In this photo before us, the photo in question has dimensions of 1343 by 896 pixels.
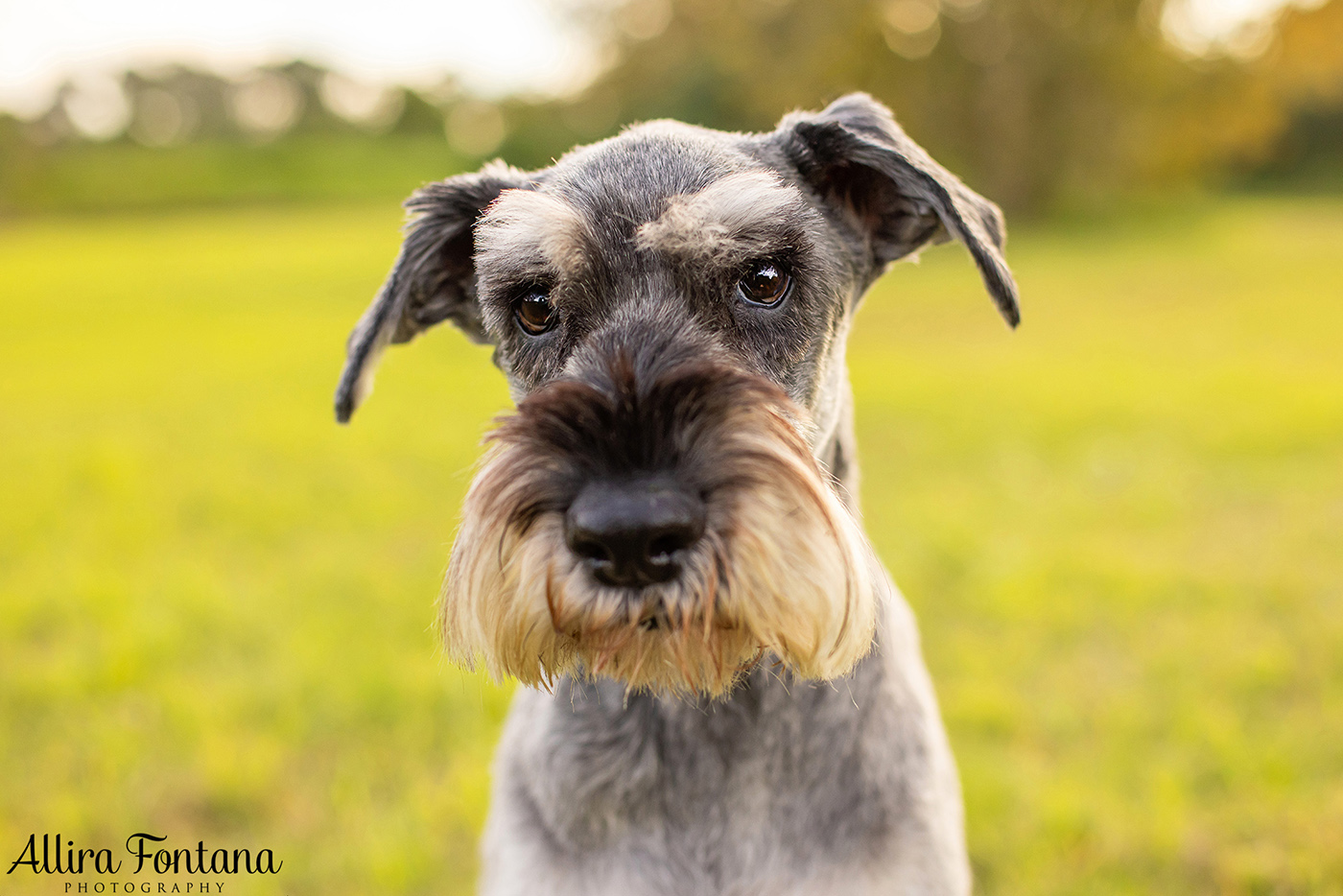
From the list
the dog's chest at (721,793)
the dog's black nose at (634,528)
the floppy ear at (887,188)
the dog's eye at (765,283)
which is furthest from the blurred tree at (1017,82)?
the dog's black nose at (634,528)

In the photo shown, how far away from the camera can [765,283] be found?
7.77 feet

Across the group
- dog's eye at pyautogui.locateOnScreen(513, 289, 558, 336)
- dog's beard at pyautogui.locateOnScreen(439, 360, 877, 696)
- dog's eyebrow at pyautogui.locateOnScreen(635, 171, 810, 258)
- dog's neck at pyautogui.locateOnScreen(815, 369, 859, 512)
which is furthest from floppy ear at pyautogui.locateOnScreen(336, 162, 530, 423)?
dog's neck at pyautogui.locateOnScreen(815, 369, 859, 512)

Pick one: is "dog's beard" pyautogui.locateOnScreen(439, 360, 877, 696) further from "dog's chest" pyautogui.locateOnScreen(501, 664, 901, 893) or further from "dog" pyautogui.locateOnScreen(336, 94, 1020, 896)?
"dog's chest" pyautogui.locateOnScreen(501, 664, 901, 893)

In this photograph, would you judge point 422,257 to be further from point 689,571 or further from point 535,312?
point 689,571

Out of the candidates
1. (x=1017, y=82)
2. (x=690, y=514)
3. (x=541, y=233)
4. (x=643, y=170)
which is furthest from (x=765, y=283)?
(x=1017, y=82)

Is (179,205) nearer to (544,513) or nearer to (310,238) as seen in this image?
(310,238)

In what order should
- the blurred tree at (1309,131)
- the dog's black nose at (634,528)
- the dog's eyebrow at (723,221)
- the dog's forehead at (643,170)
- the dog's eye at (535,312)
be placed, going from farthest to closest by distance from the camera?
the blurred tree at (1309,131), the dog's eye at (535,312), the dog's forehead at (643,170), the dog's eyebrow at (723,221), the dog's black nose at (634,528)

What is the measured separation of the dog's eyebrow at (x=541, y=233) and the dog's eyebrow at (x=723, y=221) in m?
0.15

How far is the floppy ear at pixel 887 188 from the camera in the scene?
2449 millimetres

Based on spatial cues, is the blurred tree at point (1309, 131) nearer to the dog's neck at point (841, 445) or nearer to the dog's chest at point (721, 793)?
the dog's neck at point (841, 445)

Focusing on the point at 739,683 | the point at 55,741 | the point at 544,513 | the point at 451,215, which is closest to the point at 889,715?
the point at 739,683

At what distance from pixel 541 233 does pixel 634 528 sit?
814 millimetres

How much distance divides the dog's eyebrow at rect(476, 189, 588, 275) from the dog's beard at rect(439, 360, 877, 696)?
0.37 metres

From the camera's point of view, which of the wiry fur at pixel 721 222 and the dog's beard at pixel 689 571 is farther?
the wiry fur at pixel 721 222
